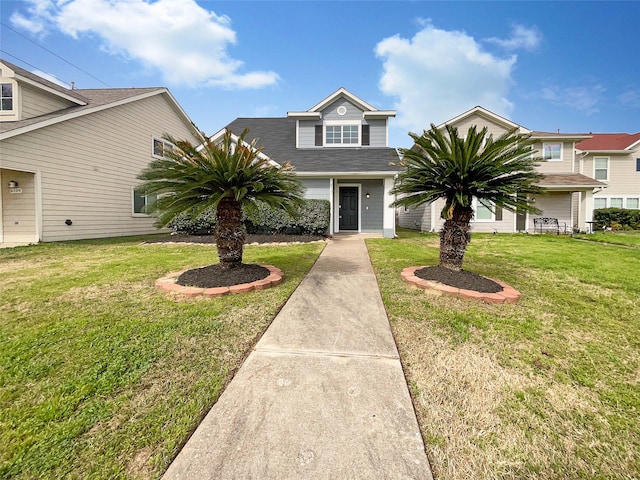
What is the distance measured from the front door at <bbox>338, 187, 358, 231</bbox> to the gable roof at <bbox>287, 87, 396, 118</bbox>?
3649 millimetres

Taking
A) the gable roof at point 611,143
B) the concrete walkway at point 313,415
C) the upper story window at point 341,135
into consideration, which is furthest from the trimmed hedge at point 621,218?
the concrete walkway at point 313,415

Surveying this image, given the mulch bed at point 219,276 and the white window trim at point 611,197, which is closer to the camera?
the mulch bed at point 219,276

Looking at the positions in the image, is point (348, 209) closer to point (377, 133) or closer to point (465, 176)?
point (377, 133)

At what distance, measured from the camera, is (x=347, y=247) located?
8812 millimetres

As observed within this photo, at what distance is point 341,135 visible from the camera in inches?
526

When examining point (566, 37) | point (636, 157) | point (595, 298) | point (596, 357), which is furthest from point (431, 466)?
point (636, 157)

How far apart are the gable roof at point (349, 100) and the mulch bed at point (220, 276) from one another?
10.4m

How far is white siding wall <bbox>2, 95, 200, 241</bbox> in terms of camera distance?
9477mm

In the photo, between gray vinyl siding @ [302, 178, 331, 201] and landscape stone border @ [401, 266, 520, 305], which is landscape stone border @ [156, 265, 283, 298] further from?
gray vinyl siding @ [302, 178, 331, 201]

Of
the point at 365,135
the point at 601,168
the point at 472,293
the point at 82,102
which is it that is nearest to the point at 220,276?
the point at 472,293

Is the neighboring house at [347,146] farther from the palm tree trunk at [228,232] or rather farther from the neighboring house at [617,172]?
the neighboring house at [617,172]

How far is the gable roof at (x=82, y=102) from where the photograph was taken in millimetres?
8898

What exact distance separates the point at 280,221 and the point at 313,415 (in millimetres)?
8721

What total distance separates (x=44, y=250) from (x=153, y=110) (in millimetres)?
9406
